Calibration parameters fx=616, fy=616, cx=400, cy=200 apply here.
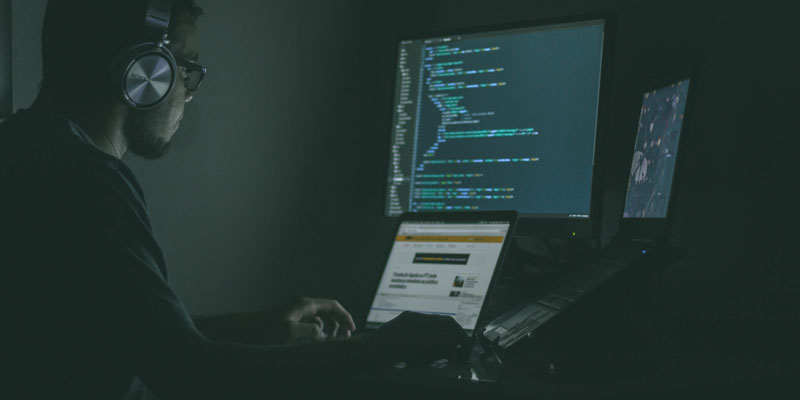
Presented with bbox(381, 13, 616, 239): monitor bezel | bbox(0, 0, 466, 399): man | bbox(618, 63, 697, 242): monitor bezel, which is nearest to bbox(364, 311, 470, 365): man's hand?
bbox(0, 0, 466, 399): man

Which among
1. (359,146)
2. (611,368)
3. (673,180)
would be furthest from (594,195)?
(359,146)

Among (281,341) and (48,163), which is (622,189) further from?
(48,163)

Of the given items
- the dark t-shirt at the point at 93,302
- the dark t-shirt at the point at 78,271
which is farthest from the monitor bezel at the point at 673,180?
the dark t-shirt at the point at 78,271

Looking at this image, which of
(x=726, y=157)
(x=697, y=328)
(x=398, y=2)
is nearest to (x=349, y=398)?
(x=697, y=328)

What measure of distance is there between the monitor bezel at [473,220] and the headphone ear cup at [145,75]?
0.52 metres

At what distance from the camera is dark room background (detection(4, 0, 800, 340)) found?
43.4 inches

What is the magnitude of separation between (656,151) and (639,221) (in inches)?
4.5

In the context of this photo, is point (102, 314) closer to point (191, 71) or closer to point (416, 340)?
point (416, 340)

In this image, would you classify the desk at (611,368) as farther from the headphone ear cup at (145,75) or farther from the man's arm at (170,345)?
the headphone ear cup at (145,75)

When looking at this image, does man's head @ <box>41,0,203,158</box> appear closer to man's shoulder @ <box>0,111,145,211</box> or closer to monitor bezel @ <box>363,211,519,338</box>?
man's shoulder @ <box>0,111,145,211</box>

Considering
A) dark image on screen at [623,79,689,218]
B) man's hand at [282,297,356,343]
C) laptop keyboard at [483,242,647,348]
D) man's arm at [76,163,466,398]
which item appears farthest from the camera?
man's hand at [282,297,356,343]

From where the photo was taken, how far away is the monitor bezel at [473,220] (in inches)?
40.6

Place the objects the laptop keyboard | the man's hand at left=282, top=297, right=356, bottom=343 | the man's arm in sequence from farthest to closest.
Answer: the man's hand at left=282, top=297, right=356, bottom=343, the laptop keyboard, the man's arm

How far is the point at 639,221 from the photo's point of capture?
0.96 metres
